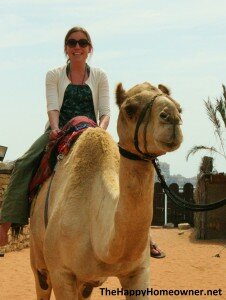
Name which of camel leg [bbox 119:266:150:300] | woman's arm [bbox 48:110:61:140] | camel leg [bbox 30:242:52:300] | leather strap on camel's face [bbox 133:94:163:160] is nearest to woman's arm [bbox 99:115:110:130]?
woman's arm [bbox 48:110:61:140]

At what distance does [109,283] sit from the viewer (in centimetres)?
1160

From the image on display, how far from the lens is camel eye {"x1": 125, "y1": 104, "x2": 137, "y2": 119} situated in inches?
156

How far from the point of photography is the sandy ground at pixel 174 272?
36.4 ft

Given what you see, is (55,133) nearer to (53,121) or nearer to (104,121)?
(53,121)

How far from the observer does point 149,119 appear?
150 inches

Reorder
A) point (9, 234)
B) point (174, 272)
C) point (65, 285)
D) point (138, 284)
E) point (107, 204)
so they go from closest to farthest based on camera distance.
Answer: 1. point (107, 204)
2. point (138, 284)
3. point (65, 285)
4. point (174, 272)
5. point (9, 234)

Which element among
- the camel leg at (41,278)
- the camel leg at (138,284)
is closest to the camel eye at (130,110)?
the camel leg at (138,284)

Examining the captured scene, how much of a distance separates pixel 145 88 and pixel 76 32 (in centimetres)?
228

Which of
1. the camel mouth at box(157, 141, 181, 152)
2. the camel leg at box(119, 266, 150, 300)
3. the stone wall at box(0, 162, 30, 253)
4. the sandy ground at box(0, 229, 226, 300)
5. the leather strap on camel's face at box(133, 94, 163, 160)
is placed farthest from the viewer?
the stone wall at box(0, 162, 30, 253)

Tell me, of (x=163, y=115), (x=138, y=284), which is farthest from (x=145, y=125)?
(x=138, y=284)

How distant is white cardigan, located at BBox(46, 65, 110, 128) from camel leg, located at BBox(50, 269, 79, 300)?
1.78 m

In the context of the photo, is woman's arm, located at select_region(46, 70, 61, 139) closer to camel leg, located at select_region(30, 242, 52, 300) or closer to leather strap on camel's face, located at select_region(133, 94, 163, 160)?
camel leg, located at select_region(30, 242, 52, 300)

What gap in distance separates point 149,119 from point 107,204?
999 mm

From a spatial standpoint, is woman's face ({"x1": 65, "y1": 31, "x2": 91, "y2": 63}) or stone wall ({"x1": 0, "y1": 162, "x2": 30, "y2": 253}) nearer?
woman's face ({"x1": 65, "y1": 31, "x2": 91, "y2": 63})
